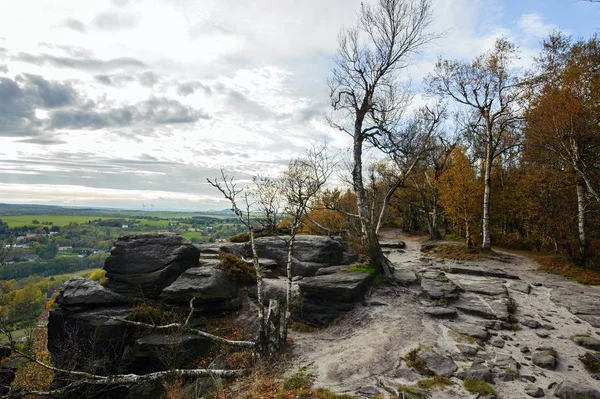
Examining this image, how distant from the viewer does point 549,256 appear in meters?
20.6

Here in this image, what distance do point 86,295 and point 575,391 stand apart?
59.9 ft

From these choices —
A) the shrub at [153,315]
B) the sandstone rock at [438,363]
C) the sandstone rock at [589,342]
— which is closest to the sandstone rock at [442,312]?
the sandstone rock at [438,363]

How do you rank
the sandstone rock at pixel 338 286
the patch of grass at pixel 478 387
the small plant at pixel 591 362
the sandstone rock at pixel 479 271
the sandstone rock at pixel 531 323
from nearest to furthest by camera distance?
the patch of grass at pixel 478 387 → the small plant at pixel 591 362 → the sandstone rock at pixel 531 323 → the sandstone rock at pixel 338 286 → the sandstone rock at pixel 479 271

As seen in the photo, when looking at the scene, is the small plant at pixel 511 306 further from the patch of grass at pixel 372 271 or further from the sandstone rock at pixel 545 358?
the patch of grass at pixel 372 271

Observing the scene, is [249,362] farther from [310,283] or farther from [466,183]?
[466,183]

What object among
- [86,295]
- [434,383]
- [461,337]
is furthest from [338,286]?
[86,295]

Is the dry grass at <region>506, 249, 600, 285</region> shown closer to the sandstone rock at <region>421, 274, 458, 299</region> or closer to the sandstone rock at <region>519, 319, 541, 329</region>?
the sandstone rock at <region>519, 319, 541, 329</region>

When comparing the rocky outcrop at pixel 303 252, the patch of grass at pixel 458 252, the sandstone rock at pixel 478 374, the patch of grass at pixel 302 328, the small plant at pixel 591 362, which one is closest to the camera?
the sandstone rock at pixel 478 374

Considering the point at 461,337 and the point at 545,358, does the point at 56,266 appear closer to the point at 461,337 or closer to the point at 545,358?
the point at 461,337

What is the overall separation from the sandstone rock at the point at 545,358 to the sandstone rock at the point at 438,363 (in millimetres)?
Result: 2310

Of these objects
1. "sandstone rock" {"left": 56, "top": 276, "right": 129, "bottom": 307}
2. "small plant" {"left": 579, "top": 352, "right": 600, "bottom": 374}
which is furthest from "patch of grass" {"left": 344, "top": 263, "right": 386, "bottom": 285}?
"sandstone rock" {"left": 56, "top": 276, "right": 129, "bottom": 307}

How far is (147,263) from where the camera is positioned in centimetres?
1552

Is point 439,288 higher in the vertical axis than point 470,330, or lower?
higher

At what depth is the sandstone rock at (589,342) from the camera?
8.91 m
